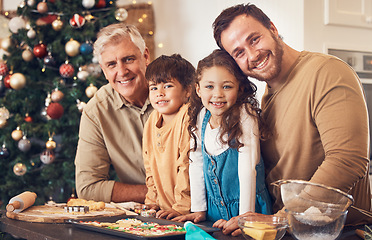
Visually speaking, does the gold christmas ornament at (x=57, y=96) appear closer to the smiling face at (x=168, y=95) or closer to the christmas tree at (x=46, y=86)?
the christmas tree at (x=46, y=86)

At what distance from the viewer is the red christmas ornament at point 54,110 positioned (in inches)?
141

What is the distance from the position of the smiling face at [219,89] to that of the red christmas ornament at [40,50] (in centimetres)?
257

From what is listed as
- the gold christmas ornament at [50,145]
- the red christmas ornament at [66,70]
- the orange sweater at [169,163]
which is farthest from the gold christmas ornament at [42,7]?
the orange sweater at [169,163]

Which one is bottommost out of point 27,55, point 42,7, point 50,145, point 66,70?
point 50,145

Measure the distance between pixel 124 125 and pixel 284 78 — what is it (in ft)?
3.73

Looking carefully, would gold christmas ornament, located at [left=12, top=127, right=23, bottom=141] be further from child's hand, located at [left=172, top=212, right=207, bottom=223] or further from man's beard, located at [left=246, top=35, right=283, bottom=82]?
man's beard, located at [left=246, top=35, right=283, bottom=82]

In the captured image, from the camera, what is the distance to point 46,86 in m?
3.93

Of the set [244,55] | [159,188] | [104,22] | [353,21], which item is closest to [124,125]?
[159,188]

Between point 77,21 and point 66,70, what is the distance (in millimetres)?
415

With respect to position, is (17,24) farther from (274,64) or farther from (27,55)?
(274,64)

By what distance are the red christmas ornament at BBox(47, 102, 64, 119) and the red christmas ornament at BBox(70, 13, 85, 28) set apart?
677 millimetres

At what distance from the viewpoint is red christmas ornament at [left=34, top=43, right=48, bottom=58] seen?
12.4 feet

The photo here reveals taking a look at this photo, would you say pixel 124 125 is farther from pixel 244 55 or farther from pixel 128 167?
pixel 244 55

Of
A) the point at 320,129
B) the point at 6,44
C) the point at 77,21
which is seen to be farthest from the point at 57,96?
the point at 320,129
